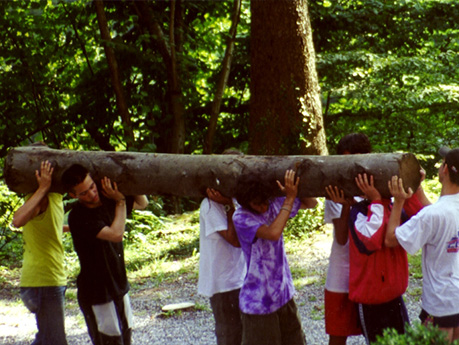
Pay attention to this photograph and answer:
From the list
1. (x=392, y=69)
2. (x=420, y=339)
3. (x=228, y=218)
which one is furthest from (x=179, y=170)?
(x=392, y=69)

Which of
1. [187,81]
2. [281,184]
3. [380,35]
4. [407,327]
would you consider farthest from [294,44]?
[407,327]

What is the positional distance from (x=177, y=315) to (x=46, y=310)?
2776mm

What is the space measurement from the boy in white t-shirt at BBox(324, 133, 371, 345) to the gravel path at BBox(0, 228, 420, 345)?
5.38 feet

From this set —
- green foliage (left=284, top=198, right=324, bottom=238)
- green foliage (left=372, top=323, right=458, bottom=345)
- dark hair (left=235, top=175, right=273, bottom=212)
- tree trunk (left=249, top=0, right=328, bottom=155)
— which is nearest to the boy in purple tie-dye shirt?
dark hair (left=235, top=175, right=273, bottom=212)

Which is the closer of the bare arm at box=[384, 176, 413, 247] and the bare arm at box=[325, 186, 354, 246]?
the bare arm at box=[384, 176, 413, 247]

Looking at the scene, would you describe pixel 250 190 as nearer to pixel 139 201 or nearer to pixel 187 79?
pixel 139 201

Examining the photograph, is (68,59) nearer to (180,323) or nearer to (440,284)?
(180,323)

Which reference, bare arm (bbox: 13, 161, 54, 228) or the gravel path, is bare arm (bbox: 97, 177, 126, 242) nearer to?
bare arm (bbox: 13, 161, 54, 228)

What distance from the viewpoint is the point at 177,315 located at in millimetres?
7031

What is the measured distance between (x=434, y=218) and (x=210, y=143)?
951cm

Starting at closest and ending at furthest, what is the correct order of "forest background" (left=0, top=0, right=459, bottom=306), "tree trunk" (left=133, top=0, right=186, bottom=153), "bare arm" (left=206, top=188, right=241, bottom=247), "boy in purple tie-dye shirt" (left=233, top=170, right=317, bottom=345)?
"boy in purple tie-dye shirt" (left=233, top=170, right=317, bottom=345), "bare arm" (left=206, top=188, right=241, bottom=247), "forest background" (left=0, top=0, right=459, bottom=306), "tree trunk" (left=133, top=0, right=186, bottom=153)

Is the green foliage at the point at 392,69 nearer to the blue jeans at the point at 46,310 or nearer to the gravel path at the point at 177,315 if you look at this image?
the gravel path at the point at 177,315

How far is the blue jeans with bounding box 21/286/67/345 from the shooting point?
4.40 meters

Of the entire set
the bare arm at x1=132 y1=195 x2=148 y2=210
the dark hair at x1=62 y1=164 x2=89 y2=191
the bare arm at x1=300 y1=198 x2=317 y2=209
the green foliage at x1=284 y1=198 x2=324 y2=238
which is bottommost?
the green foliage at x1=284 y1=198 x2=324 y2=238
